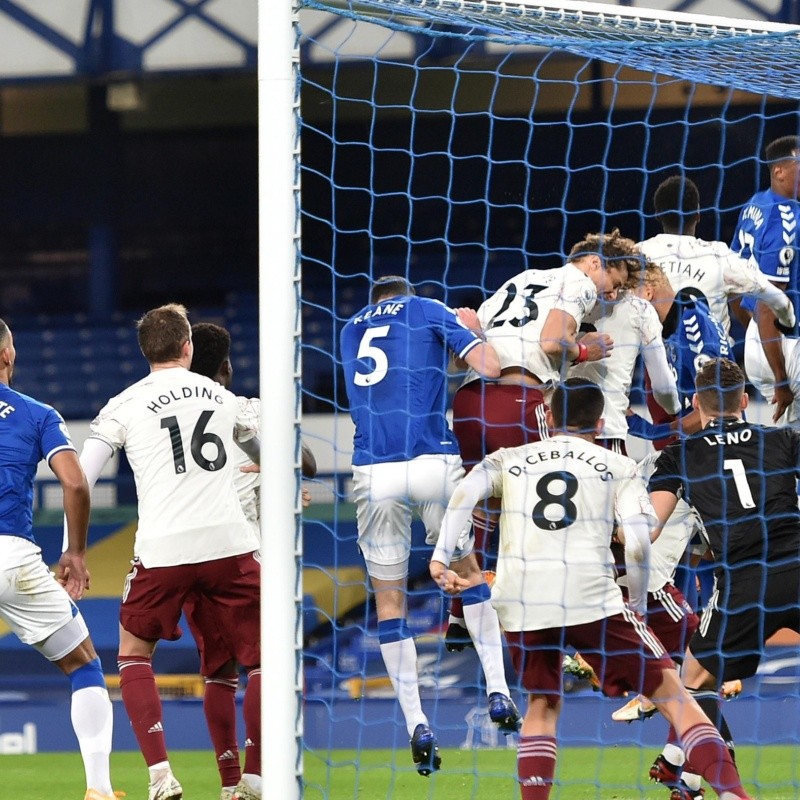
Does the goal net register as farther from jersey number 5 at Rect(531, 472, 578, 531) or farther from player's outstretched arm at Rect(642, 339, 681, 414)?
jersey number 5 at Rect(531, 472, 578, 531)

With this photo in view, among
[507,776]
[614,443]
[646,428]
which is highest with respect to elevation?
[614,443]

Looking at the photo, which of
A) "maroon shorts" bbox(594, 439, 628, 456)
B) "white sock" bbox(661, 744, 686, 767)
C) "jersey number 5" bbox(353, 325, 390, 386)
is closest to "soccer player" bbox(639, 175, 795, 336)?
"maroon shorts" bbox(594, 439, 628, 456)

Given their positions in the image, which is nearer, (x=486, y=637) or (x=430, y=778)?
(x=486, y=637)

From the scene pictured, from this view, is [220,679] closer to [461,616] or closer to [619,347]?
[461,616]

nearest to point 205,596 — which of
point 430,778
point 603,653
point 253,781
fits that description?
point 253,781

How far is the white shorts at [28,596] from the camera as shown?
16.7 feet

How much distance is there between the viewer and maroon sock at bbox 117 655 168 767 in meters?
5.19

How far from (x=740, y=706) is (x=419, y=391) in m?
4.11

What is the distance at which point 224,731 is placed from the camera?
5.52m

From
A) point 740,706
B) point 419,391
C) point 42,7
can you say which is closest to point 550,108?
point 42,7

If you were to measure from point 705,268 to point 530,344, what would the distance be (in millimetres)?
940

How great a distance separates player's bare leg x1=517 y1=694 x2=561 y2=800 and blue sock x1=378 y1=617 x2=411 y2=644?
3.43 ft

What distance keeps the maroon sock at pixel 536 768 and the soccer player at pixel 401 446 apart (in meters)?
1.02

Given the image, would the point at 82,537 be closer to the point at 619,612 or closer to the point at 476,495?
the point at 476,495
